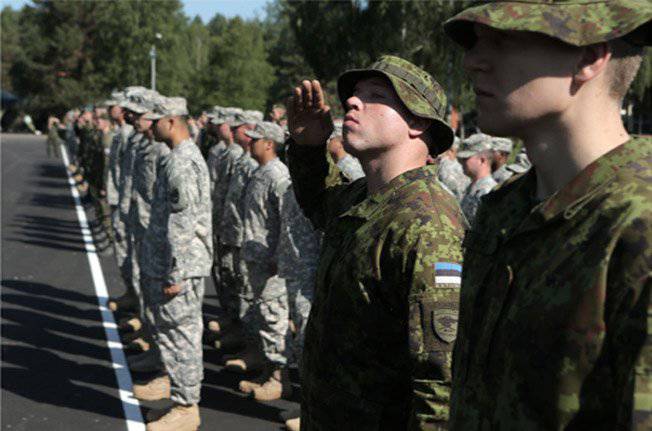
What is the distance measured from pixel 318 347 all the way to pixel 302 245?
3.55 meters

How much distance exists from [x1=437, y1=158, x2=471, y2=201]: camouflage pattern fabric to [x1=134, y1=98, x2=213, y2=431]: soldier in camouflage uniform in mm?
3708

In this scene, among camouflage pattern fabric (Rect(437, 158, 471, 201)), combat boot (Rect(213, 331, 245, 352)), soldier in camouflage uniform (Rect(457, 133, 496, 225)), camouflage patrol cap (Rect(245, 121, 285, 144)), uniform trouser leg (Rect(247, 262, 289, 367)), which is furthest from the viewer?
camouflage pattern fabric (Rect(437, 158, 471, 201))

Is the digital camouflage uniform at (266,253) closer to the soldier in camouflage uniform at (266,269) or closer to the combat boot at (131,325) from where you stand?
the soldier in camouflage uniform at (266,269)

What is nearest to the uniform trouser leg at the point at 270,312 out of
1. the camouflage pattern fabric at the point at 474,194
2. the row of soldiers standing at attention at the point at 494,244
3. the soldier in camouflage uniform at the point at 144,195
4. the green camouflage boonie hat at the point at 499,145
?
the soldier in camouflage uniform at the point at 144,195

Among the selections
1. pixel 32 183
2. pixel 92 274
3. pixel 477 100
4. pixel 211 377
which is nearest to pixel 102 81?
pixel 32 183

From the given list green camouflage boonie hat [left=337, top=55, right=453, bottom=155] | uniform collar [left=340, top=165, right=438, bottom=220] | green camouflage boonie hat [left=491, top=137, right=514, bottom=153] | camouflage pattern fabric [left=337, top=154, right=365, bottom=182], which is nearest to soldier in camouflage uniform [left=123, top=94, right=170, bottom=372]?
camouflage pattern fabric [left=337, top=154, right=365, bottom=182]

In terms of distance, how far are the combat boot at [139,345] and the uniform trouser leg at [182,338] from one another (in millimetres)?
2010

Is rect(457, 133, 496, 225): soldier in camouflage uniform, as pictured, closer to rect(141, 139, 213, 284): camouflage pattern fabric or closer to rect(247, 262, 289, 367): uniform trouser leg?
rect(247, 262, 289, 367): uniform trouser leg

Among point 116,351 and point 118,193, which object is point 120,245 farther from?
point 116,351

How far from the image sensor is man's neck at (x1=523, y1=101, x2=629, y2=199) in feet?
4.98

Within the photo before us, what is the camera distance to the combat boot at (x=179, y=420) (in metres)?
5.64

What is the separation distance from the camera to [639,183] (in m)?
1.43

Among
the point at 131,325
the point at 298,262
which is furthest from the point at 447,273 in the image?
the point at 131,325

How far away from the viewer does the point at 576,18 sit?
147 centimetres
